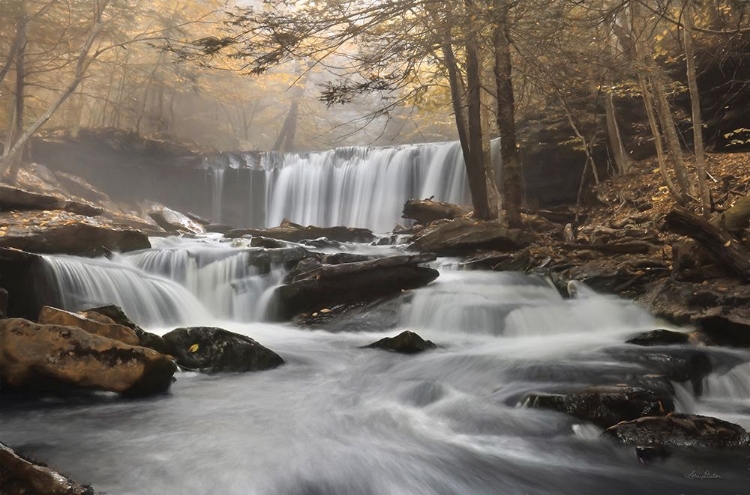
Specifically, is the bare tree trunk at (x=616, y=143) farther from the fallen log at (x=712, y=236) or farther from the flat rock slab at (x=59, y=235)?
the flat rock slab at (x=59, y=235)

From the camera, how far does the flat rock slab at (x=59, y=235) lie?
9.02 m

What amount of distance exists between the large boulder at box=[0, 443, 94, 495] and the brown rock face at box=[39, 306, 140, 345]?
2.76 metres

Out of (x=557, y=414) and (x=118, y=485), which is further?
(x=557, y=414)

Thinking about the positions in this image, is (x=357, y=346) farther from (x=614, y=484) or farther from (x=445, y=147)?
(x=445, y=147)

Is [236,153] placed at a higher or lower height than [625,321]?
higher

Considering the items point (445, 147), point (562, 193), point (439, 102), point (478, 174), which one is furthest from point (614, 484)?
point (445, 147)

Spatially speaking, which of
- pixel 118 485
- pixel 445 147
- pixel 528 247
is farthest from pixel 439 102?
pixel 118 485

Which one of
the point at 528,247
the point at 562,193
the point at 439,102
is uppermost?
the point at 439,102

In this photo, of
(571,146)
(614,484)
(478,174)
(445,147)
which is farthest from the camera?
(445,147)

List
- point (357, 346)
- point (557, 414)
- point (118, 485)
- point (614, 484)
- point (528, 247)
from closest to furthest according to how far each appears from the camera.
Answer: point (118, 485), point (614, 484), point (557, 414), point (357, 346), point (528, 247)

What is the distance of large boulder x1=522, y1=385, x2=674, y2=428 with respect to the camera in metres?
4.52

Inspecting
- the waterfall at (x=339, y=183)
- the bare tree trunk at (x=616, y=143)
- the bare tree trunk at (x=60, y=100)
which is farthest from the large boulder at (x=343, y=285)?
the waterfall at (x=339, y=183)

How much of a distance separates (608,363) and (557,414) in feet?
5.10

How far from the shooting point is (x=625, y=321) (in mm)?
7852
